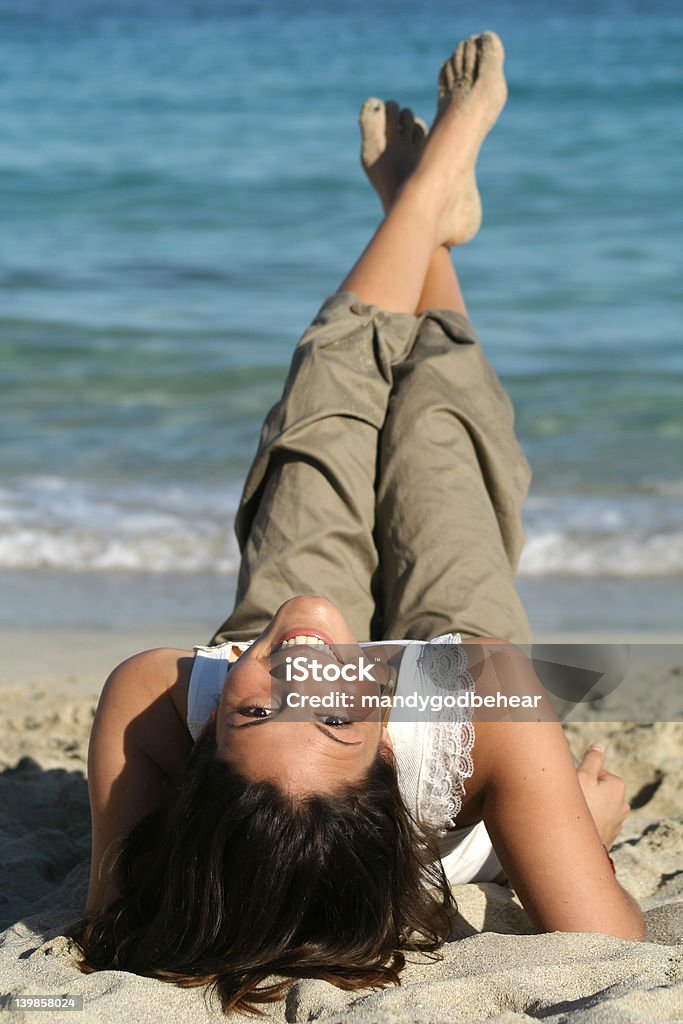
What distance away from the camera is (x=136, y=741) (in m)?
2.28

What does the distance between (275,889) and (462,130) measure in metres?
2.83

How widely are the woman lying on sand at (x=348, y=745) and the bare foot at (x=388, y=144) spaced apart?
44.1 inches

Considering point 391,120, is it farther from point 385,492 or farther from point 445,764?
point 445,764

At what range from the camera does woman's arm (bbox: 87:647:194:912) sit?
88.8 inches

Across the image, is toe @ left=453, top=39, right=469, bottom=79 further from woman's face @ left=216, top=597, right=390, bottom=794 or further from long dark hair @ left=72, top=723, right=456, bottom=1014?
long dark hair @ left=72, top=723, right=456, bottom=1014

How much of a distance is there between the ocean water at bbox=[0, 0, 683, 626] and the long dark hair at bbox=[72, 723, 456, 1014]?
273 centimetres

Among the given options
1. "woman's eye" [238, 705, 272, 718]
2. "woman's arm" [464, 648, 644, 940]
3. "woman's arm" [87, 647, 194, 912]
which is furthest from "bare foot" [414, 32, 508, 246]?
"woman's eye" [238, 705, 272, 718]

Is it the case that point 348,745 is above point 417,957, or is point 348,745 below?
above

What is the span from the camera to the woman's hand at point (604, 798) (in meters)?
2.52

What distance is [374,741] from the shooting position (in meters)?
→ 2.00

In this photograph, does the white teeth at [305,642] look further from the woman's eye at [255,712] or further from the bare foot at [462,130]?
the bare foot at [462,130]

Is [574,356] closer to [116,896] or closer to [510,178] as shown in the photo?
[510,178]

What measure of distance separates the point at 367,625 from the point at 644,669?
1.21m

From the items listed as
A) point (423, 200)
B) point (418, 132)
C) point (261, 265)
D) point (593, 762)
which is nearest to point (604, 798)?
point (593, 762)
